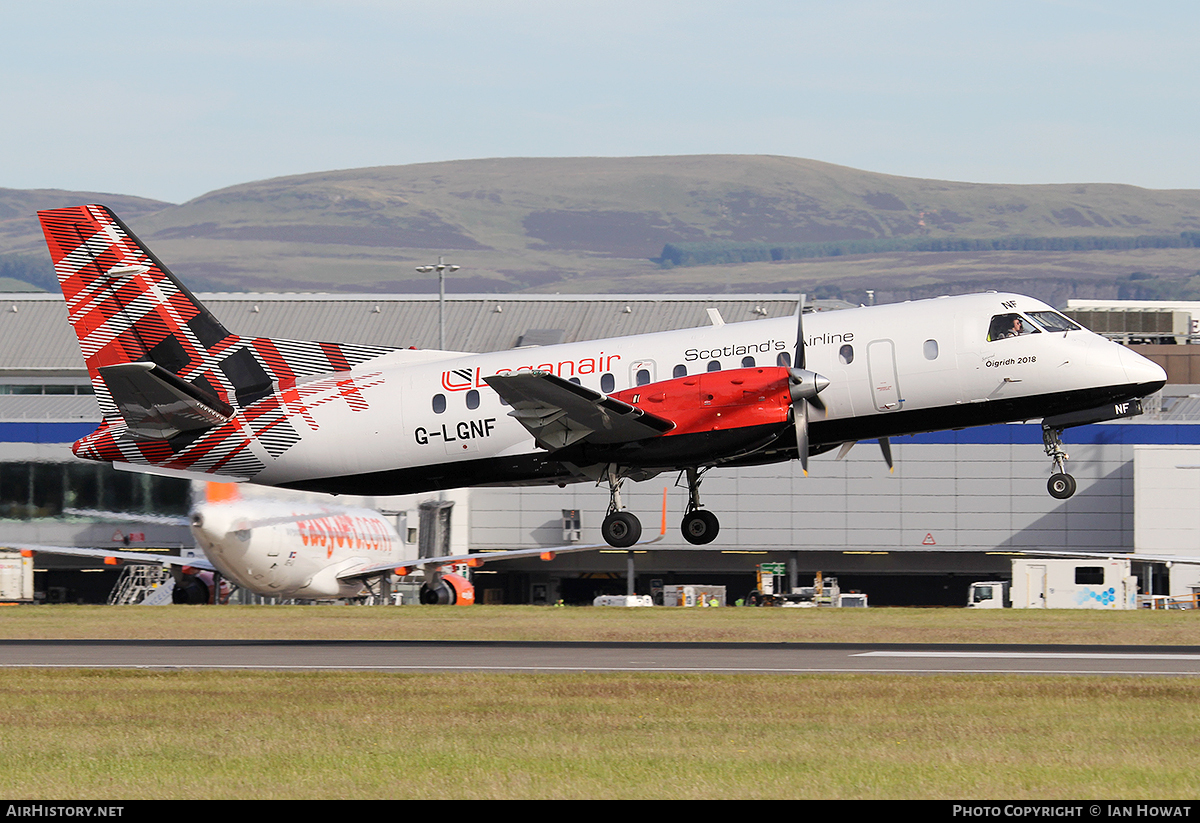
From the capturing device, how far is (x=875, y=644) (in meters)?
37.3

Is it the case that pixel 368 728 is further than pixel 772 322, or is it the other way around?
pixel 772 322

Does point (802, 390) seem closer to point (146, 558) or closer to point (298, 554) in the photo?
point (298, 554)

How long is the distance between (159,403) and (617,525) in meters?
10.7

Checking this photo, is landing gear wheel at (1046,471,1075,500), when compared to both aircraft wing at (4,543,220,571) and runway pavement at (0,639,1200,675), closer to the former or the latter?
runway pavement at (0,639,1200,675)

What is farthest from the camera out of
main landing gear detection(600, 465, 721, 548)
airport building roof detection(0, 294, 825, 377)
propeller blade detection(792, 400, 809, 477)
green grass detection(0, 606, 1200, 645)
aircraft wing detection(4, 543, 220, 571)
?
airport building roof detection(0, 294, 825, 377)

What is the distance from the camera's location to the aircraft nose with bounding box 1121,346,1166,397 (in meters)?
29.8

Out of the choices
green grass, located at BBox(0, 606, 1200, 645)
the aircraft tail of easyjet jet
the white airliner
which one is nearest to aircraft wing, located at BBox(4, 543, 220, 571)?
the white airliner

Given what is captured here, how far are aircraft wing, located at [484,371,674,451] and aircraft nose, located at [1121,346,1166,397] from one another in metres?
9.60

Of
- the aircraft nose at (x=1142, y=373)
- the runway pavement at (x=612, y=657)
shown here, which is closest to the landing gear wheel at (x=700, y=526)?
the runway pavement at (x=612, y=657)

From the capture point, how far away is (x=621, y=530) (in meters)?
31.9

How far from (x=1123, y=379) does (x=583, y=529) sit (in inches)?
2030

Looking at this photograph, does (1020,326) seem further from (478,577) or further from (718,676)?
(478,577)

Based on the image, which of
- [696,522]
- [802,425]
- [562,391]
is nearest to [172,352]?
[562,391]
